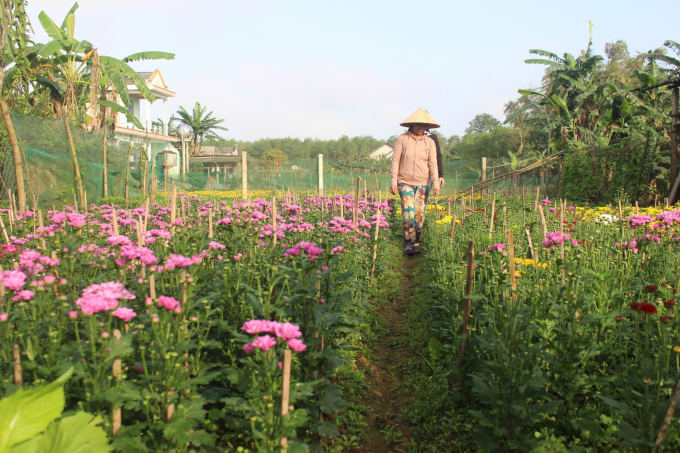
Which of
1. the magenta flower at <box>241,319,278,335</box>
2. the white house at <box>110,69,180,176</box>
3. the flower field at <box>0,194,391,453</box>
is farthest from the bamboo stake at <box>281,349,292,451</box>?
the white house at <box>110,69,180,176</box>

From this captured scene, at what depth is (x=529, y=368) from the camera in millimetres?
2273

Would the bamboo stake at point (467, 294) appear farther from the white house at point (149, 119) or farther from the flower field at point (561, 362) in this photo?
the white house at point (149, 119)

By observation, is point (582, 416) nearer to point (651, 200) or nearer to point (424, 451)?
point (424, 451)

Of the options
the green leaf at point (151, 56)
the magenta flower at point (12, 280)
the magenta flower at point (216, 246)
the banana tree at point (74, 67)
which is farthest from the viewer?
the green leaf at point (151, 56)

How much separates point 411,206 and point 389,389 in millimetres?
3759

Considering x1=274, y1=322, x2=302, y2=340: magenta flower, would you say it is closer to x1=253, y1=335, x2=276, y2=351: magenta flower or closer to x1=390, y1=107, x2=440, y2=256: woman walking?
x1=253, y1=335, x2=276, y2=351: magenta flower

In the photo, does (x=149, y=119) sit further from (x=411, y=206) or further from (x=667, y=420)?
(x=667, y=420)

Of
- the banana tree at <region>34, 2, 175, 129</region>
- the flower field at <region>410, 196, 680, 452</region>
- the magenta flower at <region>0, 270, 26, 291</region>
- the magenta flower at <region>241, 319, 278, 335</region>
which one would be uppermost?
the banana tree at <region>34, 2, 175, 129</region>

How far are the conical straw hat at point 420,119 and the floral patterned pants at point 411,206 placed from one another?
95cm

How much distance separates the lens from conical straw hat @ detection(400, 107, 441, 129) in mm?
6562

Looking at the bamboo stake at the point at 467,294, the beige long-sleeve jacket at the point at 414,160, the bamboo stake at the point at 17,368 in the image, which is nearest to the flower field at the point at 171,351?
the bamboo stake at the point at 17,368

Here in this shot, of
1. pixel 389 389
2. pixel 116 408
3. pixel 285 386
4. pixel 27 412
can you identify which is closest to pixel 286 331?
pixel 285 386

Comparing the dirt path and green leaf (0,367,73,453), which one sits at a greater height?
green leaf (0,367,73,453)

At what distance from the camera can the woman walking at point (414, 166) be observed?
6570 mm
